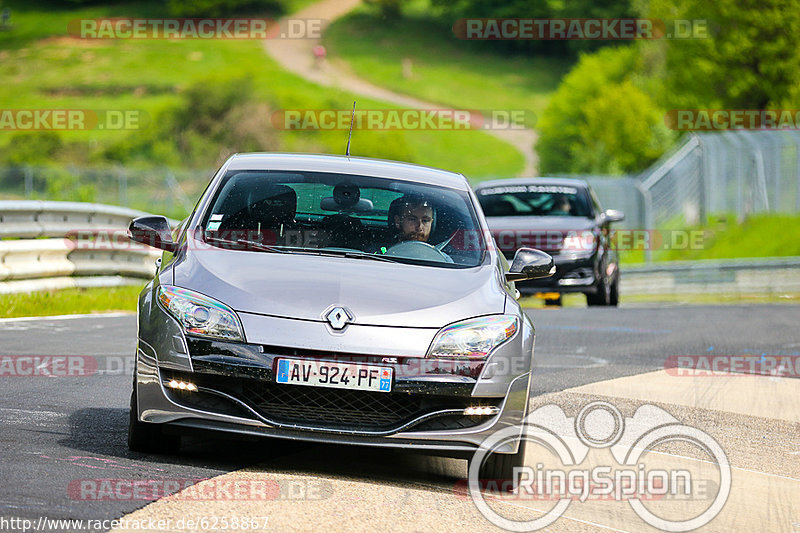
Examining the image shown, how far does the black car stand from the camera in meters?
17.7

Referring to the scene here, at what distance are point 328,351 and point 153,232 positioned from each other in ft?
5.10

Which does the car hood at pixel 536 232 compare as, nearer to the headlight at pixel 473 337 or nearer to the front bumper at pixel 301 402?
the headlight at pixel 473 337

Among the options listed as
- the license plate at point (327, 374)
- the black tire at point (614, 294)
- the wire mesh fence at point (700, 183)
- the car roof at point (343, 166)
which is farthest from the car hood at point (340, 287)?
the wire mesh fence at point (700, 183)

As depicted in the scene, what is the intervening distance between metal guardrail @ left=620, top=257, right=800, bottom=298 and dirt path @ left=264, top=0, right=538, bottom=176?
230ft

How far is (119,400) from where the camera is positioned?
27.4ft

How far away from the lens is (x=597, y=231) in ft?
58.9

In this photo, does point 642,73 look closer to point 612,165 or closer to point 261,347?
point 612,165

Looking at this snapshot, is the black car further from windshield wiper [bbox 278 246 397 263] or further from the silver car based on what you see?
the silver car

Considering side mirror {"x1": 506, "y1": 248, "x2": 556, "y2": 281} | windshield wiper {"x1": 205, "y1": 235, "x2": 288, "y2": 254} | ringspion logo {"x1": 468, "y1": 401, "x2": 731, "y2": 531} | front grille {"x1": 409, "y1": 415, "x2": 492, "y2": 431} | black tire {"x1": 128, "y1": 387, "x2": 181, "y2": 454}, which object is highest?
windshield wiper {"x1": 205, "y1": 235, "x2": 288, "y2": 254}

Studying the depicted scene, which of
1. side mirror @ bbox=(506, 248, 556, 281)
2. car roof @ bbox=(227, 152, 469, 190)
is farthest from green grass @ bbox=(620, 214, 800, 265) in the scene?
side mirror @ bbox=(506, 248, 556, 281)

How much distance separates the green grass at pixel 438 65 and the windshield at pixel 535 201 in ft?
324

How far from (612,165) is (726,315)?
184 feet

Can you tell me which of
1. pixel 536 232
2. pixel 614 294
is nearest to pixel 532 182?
pixel 536 232

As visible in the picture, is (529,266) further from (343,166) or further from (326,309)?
(326,309)
